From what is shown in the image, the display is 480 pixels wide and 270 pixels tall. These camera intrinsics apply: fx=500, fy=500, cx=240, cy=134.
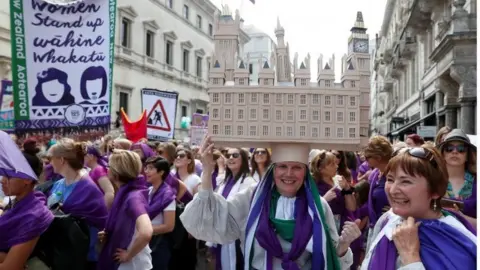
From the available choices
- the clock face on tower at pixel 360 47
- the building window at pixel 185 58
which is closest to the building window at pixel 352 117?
the clock face on tower at pixel 360 47

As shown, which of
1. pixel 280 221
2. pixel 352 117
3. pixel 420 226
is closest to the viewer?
pixel 420 226

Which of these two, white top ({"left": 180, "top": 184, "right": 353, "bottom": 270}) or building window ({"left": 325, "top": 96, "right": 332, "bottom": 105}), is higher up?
building window ({"left": 325, "top": 96, "right": 332, "bottom": 105})

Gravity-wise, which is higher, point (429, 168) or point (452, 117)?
point (452, 117)

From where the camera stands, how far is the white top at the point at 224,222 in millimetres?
3254

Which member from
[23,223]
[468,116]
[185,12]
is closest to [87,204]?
[23,223]

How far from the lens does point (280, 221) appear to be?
10.7 feet

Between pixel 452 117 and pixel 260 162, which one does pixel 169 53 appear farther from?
pixel 260 162

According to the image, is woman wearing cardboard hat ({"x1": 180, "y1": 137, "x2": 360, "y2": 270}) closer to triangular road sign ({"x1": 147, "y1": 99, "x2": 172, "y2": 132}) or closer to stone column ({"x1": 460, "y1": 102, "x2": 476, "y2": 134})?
triangular road sign ({"x1": 147, "y1": 99, "x2": 172, "y2": 132})

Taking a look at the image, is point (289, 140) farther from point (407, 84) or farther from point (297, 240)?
point (407, 84)

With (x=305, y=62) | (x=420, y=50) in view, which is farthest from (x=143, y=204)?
(x=420, y=50)

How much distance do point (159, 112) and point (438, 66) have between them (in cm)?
1057

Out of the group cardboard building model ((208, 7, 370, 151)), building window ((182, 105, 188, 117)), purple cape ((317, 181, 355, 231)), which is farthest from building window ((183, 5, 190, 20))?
cardboard building model ((208, 7, 370, 151))

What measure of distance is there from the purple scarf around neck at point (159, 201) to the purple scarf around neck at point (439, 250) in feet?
9.83

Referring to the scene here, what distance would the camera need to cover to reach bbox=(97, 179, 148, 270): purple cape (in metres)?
4.18
